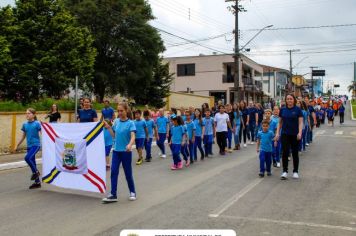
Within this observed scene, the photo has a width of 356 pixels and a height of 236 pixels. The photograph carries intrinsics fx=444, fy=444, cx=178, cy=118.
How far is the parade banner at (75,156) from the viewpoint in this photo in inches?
341

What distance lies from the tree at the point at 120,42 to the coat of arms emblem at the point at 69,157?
2466cm

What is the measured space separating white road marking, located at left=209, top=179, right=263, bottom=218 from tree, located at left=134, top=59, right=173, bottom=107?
2960cm

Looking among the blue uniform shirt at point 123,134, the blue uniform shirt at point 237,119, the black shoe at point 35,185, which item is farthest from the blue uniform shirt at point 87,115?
the blue uniform shirt at point 237,119

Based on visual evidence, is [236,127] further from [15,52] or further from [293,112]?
[15,52]

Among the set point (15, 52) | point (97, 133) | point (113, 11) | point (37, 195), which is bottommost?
point (37, 195)

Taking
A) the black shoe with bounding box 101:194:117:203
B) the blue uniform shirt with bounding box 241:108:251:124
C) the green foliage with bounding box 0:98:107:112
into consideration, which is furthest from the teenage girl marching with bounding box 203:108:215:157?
the green foliage with bounding box 0:98:107:112

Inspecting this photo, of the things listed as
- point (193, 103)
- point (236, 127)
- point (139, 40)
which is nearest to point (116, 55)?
point (139, 40)

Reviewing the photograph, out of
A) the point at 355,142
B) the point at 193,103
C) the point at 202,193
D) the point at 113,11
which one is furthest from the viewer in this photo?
the point at 193,103

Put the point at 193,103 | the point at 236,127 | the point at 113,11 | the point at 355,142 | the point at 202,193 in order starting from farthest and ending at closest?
1. the point at 193,103
2. the point at 113,11
3. the point at 355,142
4. the point at 236,127
5. the point at 202,193

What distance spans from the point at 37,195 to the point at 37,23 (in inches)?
561

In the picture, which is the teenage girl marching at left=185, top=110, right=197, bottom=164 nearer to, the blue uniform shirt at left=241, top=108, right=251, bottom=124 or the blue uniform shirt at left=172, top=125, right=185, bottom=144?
the blue uniform shirt at left=172, top=125, right=185, bottom=144

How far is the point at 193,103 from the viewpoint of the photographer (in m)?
45.7

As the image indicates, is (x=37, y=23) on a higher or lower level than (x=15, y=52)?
higher

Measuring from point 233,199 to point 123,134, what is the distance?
234cm
